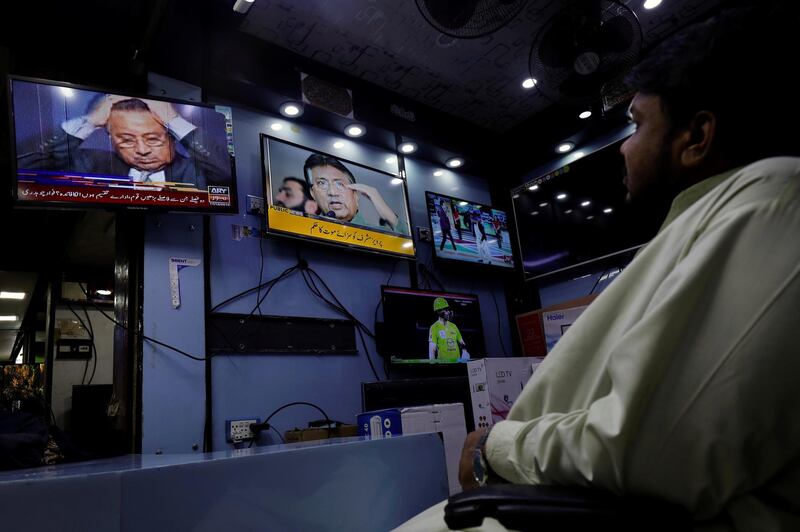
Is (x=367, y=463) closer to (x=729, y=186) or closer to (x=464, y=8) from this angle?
(x=729, y=186)

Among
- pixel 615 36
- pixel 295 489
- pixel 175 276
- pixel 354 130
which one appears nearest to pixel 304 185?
pixel 354 130

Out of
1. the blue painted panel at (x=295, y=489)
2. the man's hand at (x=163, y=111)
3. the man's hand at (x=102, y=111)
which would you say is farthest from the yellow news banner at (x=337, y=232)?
the blue painted panel at (x=295, y=489)

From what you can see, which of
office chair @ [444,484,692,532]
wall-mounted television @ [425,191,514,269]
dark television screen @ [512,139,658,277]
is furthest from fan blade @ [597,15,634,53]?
office chair @ [444,484,692,532]

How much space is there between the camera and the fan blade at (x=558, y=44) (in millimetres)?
2928

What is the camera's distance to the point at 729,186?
2.38ft

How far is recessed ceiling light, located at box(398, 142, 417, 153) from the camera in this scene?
4.35 m

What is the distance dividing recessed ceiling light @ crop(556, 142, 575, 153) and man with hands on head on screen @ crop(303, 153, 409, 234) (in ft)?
6.66

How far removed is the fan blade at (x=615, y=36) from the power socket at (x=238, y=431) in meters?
3.12

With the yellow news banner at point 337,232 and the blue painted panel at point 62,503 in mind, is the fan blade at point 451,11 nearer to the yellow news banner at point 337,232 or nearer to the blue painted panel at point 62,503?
the yellow news banner at point 337,232

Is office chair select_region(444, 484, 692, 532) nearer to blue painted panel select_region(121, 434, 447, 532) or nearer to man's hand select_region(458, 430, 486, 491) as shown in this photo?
man's hand select_region(458, 430, 486, 491)

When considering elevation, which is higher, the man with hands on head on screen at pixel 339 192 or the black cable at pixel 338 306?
the man with hands on head on screen at pixel 339 192

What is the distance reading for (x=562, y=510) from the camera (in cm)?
59

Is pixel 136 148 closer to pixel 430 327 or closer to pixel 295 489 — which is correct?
pixel 295 489

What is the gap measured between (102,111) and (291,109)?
55.3 inches
